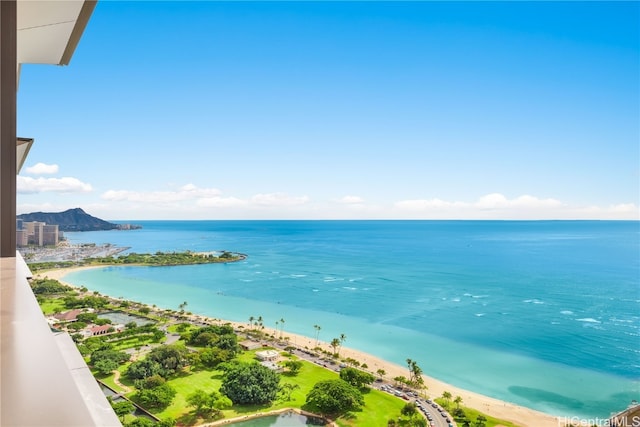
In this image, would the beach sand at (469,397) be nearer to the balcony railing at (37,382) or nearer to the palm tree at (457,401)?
the palm tree at (457,401)

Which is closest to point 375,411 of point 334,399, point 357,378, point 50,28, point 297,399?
point 334,399

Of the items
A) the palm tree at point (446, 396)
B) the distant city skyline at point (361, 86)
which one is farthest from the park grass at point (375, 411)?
the distant city skyline at point (361, 86)

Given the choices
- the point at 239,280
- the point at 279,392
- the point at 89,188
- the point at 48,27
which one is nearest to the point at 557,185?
the point at 239,280

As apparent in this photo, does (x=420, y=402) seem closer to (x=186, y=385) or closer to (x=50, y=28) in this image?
(x=186, y=385)

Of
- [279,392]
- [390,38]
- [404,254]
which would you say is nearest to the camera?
[279,392]

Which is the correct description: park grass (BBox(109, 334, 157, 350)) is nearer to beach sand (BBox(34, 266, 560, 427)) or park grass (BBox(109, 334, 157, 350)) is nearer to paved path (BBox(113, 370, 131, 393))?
paved path (BBox(113, 370, 131, 393))

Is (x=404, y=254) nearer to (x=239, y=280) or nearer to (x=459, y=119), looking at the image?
(x=459, y=119)

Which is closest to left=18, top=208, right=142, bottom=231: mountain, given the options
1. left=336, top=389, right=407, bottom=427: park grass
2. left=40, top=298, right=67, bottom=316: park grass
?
left=40, top=298, right=67, bottom=316: park grass
